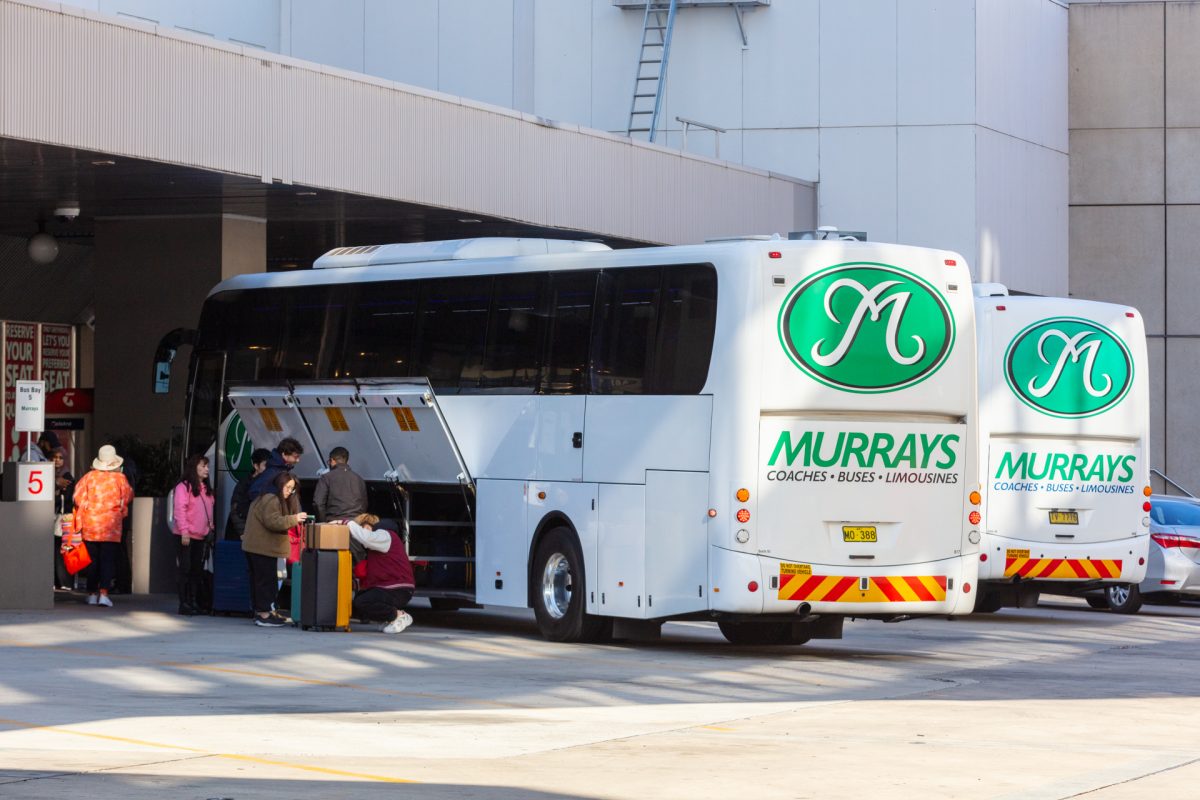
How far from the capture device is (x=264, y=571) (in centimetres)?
2050

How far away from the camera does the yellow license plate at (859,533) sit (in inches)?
687

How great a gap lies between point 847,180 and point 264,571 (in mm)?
16972

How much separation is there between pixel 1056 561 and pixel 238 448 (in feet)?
30.7

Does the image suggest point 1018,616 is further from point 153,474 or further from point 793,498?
point 153,474

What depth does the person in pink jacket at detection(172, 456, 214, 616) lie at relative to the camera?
71.4ft

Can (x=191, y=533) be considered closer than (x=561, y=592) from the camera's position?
No

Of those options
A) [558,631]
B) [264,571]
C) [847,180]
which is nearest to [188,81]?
[264,571]

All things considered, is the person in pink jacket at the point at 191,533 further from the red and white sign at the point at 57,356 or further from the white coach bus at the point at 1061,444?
the red and white sign at the point at 57,356

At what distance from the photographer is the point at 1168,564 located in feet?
85.2

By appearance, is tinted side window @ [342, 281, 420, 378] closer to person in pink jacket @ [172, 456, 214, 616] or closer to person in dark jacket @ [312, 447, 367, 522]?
person in dark jacket @ [312, 447, 367, 522]

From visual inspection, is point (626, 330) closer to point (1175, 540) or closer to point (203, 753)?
point (203, 753)

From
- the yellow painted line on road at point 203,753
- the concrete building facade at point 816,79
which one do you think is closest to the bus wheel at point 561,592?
the yellow painted line on road at point 203,753

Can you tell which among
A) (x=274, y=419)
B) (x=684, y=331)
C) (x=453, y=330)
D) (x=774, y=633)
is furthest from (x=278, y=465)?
(x=774, y=633)

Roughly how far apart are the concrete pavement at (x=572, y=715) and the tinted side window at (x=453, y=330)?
2600 mm
